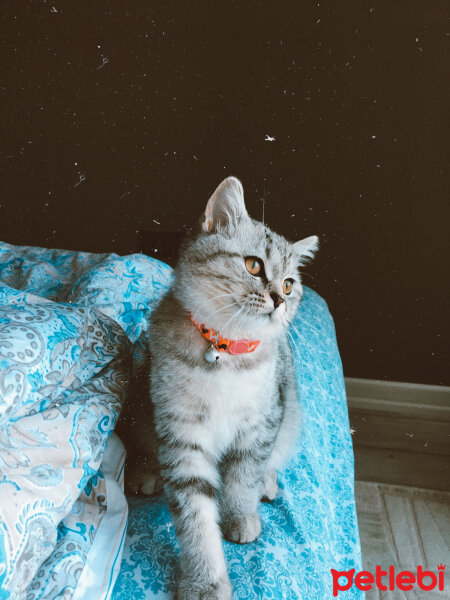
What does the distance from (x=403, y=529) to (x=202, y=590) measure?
4.15 ft

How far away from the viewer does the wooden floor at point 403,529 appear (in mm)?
1446

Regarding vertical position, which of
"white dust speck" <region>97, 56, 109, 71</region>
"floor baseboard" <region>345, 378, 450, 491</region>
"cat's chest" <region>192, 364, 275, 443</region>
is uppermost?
"white dust speck" <region>97, 56, 109, 71</region>

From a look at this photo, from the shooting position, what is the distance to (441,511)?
1.73m

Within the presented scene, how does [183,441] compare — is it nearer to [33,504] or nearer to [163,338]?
[163,338]

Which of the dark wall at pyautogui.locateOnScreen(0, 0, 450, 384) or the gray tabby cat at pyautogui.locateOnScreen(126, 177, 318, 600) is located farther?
the dark wall at pyautogui.locateOnScreen(0, 0, 450, 384)

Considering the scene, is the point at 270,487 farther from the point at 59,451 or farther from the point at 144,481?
the point at 59,451

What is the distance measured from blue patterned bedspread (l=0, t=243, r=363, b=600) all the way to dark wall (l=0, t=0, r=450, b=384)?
109cm

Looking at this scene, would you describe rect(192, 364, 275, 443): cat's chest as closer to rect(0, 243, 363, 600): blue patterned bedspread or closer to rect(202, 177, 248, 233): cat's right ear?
rect(0, 243, 363, 600): blue patterned bedspread

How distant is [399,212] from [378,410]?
82 centimetres

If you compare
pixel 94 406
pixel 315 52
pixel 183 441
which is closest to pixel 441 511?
pixel 183 441

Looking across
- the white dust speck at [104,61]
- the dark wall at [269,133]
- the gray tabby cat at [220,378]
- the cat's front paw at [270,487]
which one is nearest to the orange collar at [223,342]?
the gray tabby cat at [220,378]

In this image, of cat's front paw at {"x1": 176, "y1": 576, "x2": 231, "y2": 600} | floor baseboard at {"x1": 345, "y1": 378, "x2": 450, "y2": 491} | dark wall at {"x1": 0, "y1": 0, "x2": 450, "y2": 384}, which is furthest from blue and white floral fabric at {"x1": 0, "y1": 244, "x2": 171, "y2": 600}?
floor baseboard at {"x1": 345, "y1": 378, "x2": 450, "y2": 491}

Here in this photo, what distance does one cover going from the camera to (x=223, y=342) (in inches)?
30.1

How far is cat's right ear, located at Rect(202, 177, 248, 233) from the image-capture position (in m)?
0.80
